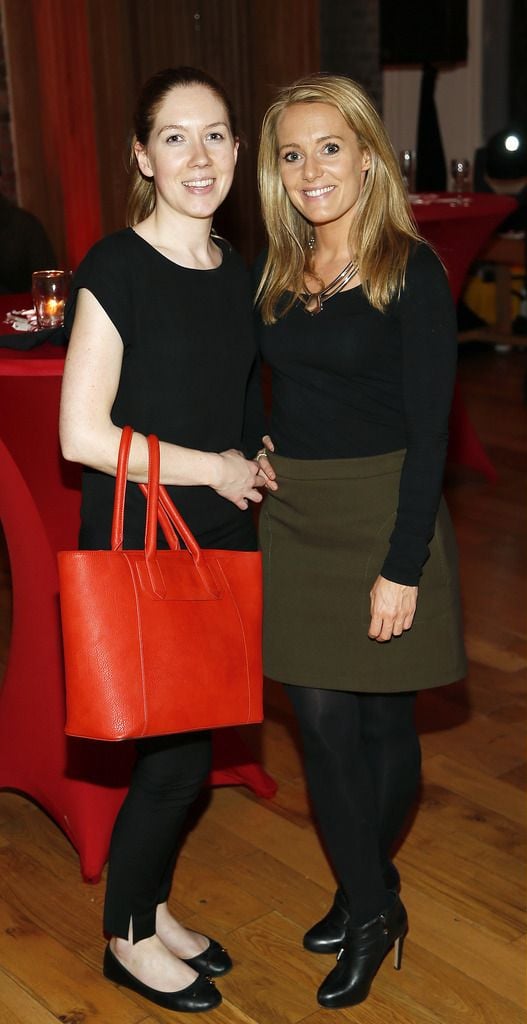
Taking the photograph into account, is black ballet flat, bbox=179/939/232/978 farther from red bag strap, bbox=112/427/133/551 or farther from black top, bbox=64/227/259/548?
red bag strap, bbox=112/427/133/551

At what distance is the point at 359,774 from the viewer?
75.7 inches

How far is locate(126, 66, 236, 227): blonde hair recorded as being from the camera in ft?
5.85

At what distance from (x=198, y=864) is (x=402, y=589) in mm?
935

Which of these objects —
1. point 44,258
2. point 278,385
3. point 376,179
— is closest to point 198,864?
point 278,385

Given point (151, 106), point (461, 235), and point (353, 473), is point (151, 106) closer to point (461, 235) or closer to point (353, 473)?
point (353, 473)

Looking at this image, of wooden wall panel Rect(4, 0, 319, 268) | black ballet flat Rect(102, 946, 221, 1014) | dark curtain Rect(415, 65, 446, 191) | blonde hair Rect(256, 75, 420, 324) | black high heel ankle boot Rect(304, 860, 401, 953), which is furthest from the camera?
dark curtain Rect(415, 65, 446, 191)

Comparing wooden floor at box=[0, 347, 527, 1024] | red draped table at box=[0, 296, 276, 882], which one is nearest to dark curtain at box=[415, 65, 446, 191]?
wooden floor at box=[0, 347, 527, 1024]

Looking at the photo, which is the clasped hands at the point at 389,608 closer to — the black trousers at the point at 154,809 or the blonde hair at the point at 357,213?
the black trousers at the point at 154,809

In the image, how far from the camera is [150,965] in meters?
2.02

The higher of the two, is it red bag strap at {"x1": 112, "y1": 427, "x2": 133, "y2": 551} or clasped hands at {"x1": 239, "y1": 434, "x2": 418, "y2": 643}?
red bag strap at {"x1": 112, "y1": 427, "x2": 133, "y2": 551}

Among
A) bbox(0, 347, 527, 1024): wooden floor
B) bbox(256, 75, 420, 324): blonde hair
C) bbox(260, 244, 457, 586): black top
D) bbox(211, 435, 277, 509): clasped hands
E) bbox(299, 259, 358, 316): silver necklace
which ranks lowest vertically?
bbox(0, 347, 527, 1024): wooden floor

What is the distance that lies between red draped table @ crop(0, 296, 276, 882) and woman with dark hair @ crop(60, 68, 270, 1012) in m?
0.40

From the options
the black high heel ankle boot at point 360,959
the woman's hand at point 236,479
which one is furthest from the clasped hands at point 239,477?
the black high heel ankle boot at point 360,959

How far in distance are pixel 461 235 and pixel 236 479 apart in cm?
305
